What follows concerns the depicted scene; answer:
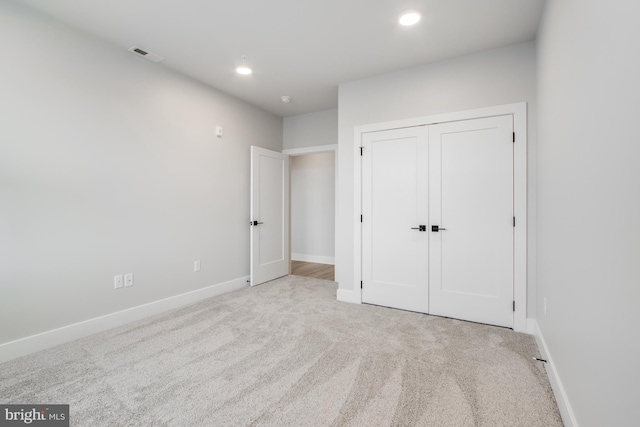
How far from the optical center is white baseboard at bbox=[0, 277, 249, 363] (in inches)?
87.0

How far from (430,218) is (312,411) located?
2180 millimetres

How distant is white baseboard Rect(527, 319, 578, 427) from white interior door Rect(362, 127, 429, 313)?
111 centimetres

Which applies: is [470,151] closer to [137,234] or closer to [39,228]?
[137,234]

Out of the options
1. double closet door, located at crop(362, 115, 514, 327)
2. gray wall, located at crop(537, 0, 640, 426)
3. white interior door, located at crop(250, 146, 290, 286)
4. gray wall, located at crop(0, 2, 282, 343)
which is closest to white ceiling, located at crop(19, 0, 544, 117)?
gray wall, located at crop(0, 2, 282, 343)

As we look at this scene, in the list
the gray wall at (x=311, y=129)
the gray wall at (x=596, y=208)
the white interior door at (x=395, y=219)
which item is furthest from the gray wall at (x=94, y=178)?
the gray wall at (x=596, y=208)

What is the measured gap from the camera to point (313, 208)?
6301 millimetres

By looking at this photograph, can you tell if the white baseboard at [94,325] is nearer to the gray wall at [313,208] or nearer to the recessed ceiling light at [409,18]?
the gray wall at [313,208]

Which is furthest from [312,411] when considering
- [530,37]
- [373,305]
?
[530,37]

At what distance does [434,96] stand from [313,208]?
3662 millimetres

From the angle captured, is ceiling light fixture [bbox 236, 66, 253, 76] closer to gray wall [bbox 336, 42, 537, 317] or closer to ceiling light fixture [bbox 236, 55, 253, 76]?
ceiling light fixture [bbox 236, 55, 253, 76]

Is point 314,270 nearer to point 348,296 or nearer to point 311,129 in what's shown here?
point 348,296

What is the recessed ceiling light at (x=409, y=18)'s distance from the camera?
91.6 inches

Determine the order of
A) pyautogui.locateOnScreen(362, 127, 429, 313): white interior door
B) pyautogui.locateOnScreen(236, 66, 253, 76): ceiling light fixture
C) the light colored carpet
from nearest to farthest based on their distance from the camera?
the light colored carpet
pyautogui.locateOnScreen(362, 127, 429, 313): white interior door
pyautogui.locateOnScreen(236, 66, 253, 76): ceiling light fixture

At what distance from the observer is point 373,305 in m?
3.42
